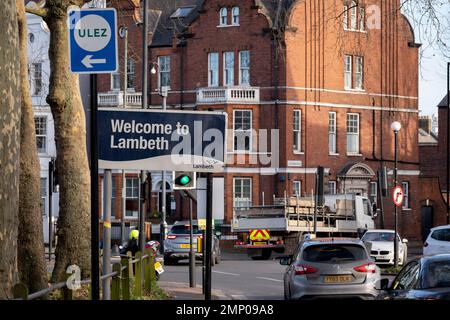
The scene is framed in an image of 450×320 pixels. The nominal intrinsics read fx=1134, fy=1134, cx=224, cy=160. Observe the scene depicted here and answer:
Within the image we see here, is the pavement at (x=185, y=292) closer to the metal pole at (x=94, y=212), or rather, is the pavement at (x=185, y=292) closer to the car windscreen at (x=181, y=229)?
the car windscreen at (x=181, y=229)

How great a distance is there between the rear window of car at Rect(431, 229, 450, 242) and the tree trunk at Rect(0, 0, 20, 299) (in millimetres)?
26543

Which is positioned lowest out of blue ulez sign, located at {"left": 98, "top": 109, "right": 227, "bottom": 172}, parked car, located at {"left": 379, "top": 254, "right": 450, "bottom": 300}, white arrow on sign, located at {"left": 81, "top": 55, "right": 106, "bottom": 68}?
parked car, located at {"left": 379, "top": 254, "right": 450, "bottom": 300}

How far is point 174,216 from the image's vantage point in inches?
2559

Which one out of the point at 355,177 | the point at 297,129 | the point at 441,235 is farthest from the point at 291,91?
the point at 441,235

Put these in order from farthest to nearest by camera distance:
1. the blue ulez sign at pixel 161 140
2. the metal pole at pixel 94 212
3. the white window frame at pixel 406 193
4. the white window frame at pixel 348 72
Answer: the white window frame at pixel 406 193
the white window frame at pixel 348 72
the blue ulez sign at pixel 161 140
the metal pole at pixel 94 212

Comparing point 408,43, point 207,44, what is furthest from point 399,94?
point 207,44

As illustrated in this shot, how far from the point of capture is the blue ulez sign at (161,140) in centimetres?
1600

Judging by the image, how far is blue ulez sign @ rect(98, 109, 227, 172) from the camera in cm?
1600

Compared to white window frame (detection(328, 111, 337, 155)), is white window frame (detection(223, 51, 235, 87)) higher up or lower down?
higher up

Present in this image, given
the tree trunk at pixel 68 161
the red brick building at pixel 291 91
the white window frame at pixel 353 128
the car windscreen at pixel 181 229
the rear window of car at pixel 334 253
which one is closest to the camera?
the tree trunk at pixel 68 161

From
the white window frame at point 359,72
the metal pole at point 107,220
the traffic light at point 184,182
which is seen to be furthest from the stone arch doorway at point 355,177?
the metal pole at point 107,220

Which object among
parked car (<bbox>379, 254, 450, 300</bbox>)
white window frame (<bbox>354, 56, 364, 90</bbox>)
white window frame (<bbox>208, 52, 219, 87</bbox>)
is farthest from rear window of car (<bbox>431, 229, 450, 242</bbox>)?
white window frame (<bbox>354, 56, 364, 90</bbox>)

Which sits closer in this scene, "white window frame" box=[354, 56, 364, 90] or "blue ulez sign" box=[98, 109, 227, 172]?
"blue ulez sign" box=[98, 109, 227, 172]

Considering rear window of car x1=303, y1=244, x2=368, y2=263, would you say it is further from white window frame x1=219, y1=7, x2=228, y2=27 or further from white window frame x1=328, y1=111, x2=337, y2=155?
white window frame x1=219, y1=7, x2=228, y2=27
